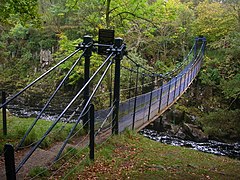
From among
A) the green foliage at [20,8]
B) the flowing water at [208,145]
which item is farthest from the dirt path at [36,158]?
the flowing water at [208,145]

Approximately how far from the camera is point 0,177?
2.29 metres

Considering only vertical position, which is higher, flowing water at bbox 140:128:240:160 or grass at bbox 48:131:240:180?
grass at bbox 48:131:240:180

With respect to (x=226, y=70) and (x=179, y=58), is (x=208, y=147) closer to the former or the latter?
(x=226, y=70)

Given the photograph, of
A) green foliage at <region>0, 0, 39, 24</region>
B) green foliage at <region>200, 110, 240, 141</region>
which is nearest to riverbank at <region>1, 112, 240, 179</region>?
green foliage at <region>0, 0, 39, 24</region>

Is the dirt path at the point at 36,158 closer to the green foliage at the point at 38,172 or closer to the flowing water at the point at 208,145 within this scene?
the green foliage at the point at 38,172

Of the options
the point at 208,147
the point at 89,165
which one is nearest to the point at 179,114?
the point at 208,147

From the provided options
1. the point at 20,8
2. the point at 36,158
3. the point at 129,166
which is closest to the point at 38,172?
the point at 36,158

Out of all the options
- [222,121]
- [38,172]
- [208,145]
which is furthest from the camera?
[208,145]

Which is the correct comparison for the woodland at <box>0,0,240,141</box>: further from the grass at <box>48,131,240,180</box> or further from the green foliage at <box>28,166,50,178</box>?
the green foliage at <box>28,166,50,178</box>

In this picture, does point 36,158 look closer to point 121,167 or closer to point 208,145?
point 121,167

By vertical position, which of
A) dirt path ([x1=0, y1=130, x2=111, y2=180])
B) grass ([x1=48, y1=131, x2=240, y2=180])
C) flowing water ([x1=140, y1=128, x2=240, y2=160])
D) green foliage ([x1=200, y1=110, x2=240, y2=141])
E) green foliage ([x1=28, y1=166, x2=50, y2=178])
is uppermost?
green foliage ([x1=28, y1=166, x2=50, y2=178])

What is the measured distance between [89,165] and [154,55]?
11.0 metres

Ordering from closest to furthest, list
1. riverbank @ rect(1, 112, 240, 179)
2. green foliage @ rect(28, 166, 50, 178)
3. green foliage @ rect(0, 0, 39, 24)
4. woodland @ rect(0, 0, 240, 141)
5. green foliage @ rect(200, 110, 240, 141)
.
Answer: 1. green foliage @ rect(28, 166, 50, 178)
2. riverbank @ rect(1, 112, 240, 179)
3. green foliage @ rect(0, 0, 39, 24)
4. green foliage @ rect(200, 110, 240, 141)
5. woodland @ rect(0, 0, 240, 141)

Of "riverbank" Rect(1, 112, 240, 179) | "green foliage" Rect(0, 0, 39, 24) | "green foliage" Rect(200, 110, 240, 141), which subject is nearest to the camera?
"riverbank" Rect(1, 112, 240, 179)
